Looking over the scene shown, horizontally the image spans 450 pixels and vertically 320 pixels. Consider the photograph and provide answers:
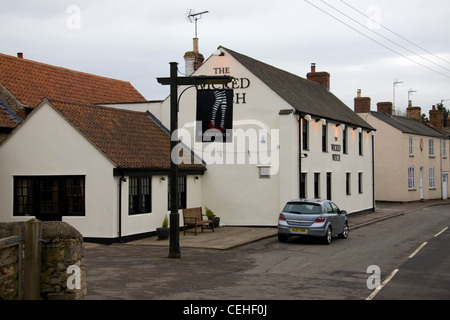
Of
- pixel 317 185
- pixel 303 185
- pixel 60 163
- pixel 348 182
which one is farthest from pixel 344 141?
pixel 60 163

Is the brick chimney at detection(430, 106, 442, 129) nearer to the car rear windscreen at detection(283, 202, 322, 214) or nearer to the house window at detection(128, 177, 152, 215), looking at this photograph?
the car rear windscreen at detection(283, 202, 322, 214)

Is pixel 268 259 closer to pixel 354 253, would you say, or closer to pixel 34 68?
pixel 354 253

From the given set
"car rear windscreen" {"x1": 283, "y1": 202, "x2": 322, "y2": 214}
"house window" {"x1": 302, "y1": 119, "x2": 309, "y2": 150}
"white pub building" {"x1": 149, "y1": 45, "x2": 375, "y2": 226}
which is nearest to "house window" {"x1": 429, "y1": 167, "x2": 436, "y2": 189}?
"white pub building" {"x1": 149, "y1": 45, "x2": 375, "y2": 226}

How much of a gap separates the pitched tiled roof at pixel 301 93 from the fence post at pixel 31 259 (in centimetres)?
1796

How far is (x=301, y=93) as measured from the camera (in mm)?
30641

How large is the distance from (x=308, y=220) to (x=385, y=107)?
34.8 m

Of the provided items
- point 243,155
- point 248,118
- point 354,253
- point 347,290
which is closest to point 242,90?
point 248,118

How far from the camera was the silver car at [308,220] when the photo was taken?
19812mm

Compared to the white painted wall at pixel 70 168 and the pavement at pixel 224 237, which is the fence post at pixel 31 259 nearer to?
the pavement at pixel 224 237

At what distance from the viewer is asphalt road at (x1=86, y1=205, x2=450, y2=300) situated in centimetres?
1129

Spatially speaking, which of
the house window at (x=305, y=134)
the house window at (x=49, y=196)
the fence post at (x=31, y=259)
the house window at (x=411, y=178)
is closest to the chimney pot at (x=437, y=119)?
the house window at (x=411, y=178)

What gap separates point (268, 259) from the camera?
16.6m

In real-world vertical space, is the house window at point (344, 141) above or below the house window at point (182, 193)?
above
